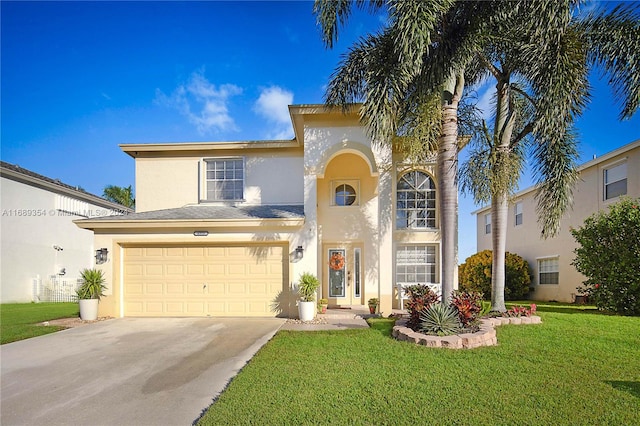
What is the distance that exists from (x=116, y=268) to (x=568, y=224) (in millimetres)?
19126

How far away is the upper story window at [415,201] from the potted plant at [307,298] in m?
4.18

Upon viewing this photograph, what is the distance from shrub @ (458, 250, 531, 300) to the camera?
1766 cm

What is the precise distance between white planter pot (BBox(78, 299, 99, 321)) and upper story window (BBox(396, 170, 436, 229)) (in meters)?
10.1

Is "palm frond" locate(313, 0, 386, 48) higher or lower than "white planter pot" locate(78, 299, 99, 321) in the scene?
higher

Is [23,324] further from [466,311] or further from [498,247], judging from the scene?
[498,247]

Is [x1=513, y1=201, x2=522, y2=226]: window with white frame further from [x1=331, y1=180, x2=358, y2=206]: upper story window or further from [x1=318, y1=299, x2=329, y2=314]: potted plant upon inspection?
[x1=318, y1=299, x2=329, y2=314]: potted plant

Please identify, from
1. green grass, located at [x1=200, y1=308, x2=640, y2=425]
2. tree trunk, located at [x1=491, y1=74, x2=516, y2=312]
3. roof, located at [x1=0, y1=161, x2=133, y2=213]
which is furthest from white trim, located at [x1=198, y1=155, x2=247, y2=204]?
roof, located at [x1=0, y1=161, x2=133, y2=213]

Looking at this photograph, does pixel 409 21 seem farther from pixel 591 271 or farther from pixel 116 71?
pixel 116 71

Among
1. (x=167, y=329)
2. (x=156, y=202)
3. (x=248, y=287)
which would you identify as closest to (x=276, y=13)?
(x=156, y=202)

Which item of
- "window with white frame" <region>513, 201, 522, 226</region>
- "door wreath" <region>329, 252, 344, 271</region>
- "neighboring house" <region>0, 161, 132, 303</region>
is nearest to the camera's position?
"door wreath" <region>329, 252, 344, 271</region>

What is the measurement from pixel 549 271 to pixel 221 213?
16388 millimetres

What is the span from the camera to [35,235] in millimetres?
17094

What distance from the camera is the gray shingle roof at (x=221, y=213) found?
1051 cm

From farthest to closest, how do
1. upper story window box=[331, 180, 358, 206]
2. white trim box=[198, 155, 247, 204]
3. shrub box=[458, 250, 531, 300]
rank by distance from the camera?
1. shrub box=[458, 250, 531, 300]
2. white trim box=[198, 155, 247, 204]
3. upper story window box=[331, 180, 358, 206]
